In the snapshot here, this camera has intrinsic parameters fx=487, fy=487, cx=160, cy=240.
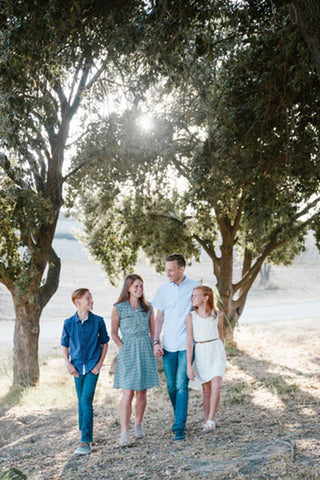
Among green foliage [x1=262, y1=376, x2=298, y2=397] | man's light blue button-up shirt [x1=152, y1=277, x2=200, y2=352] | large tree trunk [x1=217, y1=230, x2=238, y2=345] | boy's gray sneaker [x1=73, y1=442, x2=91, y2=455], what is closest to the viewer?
boy's gray sneaker [x1=73, y1=442, x2=91, y2=455]

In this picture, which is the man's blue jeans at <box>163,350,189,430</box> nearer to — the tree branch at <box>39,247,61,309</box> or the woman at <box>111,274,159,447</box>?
the woman at <box>111,274,159,447</box>

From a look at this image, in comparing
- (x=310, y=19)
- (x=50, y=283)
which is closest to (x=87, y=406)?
(x=310, y=19)

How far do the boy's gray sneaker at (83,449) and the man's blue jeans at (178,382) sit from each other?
3.20ft

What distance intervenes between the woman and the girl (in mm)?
481

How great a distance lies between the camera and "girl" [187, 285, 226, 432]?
5559mm

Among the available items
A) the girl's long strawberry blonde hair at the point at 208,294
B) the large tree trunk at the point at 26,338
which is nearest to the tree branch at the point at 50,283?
the large tree trunk at the point at 26,338

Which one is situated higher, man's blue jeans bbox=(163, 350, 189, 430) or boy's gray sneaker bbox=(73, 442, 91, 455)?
man's blue jeans bbox=(163, 350, 189, 430)

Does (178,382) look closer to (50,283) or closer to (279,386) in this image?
(279,386)

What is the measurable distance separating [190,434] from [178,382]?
0.69 meters

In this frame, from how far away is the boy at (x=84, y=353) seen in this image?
17.7 ft

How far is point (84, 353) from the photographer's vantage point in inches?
215

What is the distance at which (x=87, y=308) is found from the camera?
5492mm

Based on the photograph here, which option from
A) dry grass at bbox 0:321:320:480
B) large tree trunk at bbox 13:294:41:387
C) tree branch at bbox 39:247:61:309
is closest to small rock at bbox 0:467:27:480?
dry grass at bbox 0:321:320:480

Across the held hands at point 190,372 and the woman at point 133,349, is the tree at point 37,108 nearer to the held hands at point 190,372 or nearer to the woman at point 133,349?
the woman at point 133,349
